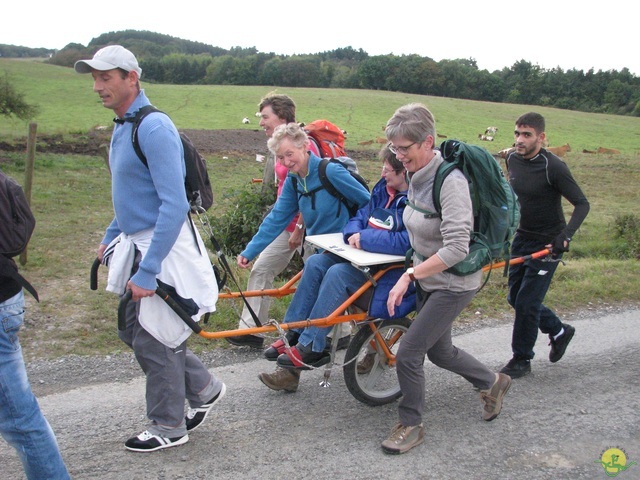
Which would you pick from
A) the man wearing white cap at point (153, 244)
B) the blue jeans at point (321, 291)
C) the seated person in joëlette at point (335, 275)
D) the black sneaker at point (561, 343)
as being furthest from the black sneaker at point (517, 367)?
the man wearing white cap at point (153, 244)

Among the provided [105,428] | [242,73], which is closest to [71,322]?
[105,428]

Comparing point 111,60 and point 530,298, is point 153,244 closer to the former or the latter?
point 111,60

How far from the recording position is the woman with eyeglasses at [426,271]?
11.4 ft

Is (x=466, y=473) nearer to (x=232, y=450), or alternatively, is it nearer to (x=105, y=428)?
(x=232, y=450)

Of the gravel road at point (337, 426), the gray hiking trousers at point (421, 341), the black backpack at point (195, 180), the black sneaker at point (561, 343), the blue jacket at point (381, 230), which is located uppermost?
the black backpack at point (195, 180)

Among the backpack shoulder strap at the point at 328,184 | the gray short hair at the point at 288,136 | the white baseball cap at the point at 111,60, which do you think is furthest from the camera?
the backpack shoulder strap at the point at 328,184

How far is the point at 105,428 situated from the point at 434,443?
2096 mm

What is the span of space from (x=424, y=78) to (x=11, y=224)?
276ft

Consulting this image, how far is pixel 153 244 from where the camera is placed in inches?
128

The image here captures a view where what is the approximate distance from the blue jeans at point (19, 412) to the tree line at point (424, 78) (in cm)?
8017

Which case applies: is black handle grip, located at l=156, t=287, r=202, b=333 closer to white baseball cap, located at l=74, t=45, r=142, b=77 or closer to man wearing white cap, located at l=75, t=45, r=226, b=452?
man wearing white cap, located at l=75, t=45, r=226, b=452

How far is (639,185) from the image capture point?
21.7m

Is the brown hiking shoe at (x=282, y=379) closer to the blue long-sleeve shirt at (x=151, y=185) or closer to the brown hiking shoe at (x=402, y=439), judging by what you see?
the brown hiking shoe at (x=402, y=439)

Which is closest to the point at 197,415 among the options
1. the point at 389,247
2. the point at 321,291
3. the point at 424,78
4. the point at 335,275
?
the point at 321,291
